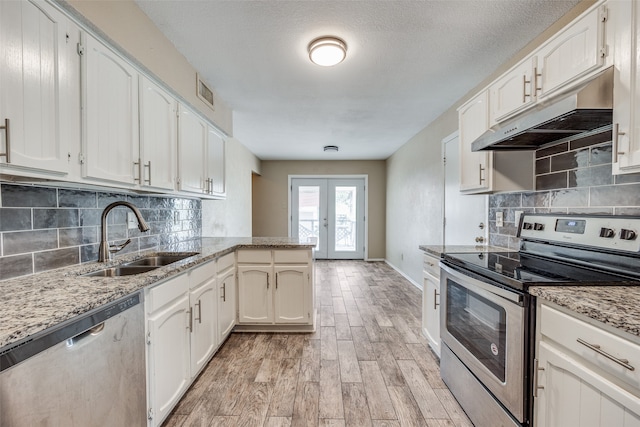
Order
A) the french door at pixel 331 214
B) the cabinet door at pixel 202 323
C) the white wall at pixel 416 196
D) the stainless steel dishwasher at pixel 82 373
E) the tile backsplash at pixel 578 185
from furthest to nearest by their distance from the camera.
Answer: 1. the french door at pixel 331 214
2. the white wall at pixel 416 196
3. the cabinet door at pixel 202 323
4. the tile backsplash at pixel 578 185
5. the stainless steel dishwasher at pixel 82 373

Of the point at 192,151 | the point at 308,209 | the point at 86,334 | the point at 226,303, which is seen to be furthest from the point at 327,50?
the point at 308,209

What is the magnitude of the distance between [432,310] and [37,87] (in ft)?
8.87

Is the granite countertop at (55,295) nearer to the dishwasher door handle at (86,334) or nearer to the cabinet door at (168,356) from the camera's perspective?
the dishwasher door handle at (86,334)

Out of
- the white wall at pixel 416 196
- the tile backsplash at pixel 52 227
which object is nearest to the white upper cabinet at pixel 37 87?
the tile backsplash at pixel 52 227

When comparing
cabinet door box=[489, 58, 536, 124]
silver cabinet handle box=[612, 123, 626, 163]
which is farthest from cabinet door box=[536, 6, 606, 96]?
silver cabinet handle box=[612, 123, 626, 163]

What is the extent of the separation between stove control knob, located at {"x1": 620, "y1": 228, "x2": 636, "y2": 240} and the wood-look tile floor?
1277mm

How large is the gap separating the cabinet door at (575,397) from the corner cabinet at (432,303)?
104cm

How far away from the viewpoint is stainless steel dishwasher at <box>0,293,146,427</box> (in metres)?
0.80

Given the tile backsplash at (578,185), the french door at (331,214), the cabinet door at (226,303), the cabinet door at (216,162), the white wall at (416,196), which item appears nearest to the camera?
the tile backsplash at (578,185)

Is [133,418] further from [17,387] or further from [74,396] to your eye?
[17,387]

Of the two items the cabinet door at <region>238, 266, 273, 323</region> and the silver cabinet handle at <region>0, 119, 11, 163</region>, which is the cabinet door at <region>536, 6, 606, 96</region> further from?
the cabinet door at <region>238, 266, 273, 323</region>

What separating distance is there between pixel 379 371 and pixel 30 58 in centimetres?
259

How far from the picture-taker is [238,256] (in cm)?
273

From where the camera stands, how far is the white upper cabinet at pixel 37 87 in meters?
0.99
